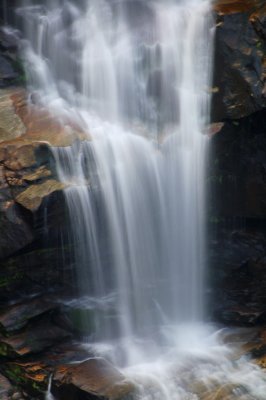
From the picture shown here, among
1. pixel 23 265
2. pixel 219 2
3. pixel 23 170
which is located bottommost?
pixel 23 265

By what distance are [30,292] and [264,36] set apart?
5.92 meters

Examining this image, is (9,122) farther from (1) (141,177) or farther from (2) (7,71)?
(1) (141,177)

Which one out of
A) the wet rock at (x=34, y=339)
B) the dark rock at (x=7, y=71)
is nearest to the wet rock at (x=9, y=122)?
the dark rock at (x=7, y=71)

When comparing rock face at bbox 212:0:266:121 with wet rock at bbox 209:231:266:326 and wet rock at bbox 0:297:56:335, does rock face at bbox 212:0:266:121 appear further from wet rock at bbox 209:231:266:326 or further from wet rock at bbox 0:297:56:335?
wet rock at bbox 0:297:56:335

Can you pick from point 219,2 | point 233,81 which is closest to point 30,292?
point 233,81

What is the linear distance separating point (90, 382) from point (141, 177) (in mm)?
3411

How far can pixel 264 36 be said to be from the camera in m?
8.43

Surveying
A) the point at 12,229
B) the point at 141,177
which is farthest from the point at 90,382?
the point at 141,177

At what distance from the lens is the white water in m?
7.67

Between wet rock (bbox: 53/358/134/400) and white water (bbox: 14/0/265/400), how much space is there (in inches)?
12.8

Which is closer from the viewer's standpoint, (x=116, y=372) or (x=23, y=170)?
(x=116, y=372)

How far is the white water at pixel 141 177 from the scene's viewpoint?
767cm

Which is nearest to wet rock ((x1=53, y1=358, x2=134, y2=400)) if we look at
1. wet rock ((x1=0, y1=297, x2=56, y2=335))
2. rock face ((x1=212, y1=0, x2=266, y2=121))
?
wet rock ((x1=0, y1=297, x2=56, y2=335))

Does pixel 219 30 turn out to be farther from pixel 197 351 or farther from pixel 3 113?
pixel 197 351
